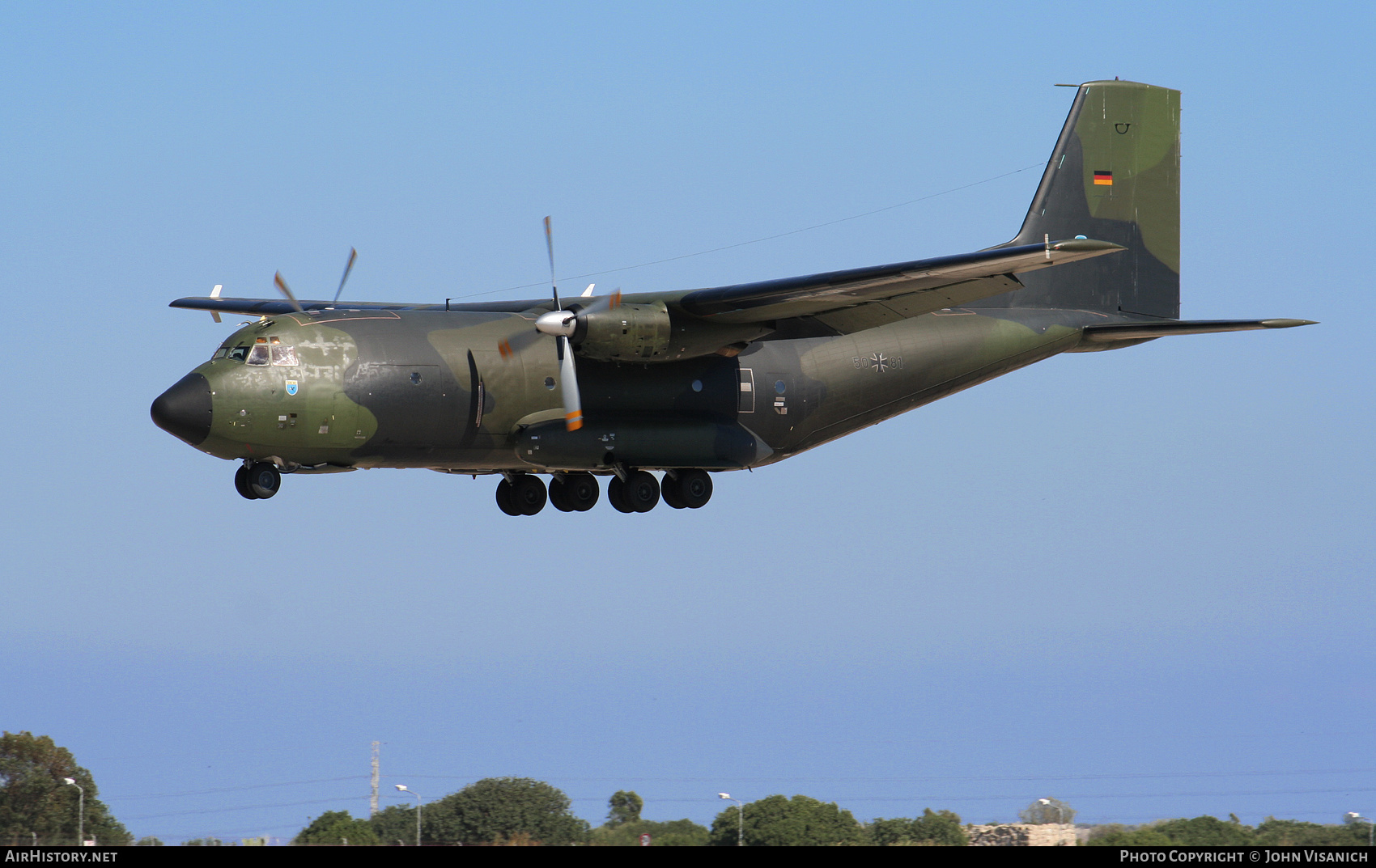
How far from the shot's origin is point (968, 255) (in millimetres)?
23484

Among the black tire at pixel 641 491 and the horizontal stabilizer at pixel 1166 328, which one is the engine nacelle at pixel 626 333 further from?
the horizontal stabilizer at pixel 1166 328

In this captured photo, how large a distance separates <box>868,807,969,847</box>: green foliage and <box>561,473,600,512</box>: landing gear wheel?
8.27 metres

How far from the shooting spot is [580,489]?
92.2 feet

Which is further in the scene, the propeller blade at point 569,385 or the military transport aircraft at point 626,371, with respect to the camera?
the propeller blade at point 569,385

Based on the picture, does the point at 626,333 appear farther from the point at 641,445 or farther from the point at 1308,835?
the point at 1308,835

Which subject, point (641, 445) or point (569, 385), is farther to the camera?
point (641, 445)

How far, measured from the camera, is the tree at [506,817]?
2884cm

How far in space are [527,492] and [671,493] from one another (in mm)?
2833

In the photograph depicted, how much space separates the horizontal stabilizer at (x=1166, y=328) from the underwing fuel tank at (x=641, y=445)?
7.76 m

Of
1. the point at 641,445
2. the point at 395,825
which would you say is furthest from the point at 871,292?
the point at 395,825

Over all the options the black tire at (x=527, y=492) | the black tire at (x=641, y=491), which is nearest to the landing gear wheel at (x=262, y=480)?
the black tire at (x=527, y=492)
